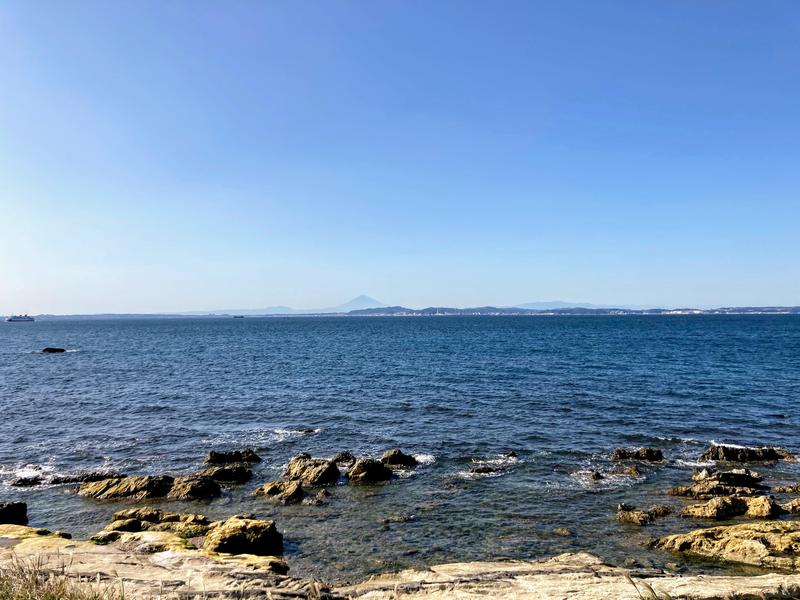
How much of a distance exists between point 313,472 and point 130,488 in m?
9.47

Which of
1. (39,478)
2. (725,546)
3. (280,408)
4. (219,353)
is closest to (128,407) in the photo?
(280,408)

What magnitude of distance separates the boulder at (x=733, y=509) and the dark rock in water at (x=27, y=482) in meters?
33.8

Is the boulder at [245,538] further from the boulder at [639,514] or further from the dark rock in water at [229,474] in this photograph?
the boulder at [639,514]

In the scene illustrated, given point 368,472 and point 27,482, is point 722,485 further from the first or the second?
point 27,482

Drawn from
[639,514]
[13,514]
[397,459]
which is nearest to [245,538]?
[13,514]

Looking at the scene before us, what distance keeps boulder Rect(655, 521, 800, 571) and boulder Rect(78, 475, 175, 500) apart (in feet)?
77.6

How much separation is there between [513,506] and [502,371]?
44.9 metres

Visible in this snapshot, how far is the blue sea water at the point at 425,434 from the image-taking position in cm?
2152

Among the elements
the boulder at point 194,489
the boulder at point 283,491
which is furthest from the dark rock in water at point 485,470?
the boulder at point 194,489

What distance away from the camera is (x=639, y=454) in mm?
31391

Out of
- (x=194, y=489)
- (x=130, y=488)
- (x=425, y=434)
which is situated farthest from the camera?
(x=425, y=434)

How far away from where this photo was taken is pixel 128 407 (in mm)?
49000

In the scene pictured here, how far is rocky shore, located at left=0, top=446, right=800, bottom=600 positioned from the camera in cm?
1423

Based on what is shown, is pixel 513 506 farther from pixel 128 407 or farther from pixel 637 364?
pixel 637 364
